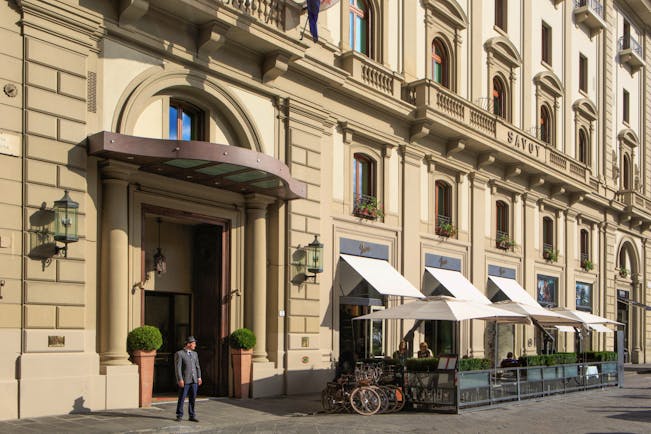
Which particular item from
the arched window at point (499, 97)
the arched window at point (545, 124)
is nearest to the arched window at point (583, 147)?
the arched window at point (545, 124)

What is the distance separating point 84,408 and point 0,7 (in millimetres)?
7265

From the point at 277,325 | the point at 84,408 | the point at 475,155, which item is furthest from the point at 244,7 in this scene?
the point at 475,155

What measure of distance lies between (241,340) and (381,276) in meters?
5.64

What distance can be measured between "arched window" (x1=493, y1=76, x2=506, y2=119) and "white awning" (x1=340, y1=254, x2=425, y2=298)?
34.6ft

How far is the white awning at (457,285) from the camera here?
83.9 feet

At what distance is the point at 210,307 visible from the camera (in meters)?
19.2

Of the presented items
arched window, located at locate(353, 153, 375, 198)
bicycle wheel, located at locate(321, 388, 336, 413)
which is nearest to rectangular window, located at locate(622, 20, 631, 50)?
arched window, located at locate(353, 153, 375, 198)

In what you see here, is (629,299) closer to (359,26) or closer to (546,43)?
(546,43)

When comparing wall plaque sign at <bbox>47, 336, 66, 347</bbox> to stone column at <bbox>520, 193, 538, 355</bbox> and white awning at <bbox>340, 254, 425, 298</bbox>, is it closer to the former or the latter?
white awning at <bbox>340, 254, 425, 298</bbox>

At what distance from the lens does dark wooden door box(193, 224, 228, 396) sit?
1894 centimetres

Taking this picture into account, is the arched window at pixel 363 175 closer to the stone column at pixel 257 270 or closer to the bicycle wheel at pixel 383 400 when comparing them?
the stone column at pixel 257 270

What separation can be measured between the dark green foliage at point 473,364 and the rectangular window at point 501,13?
16.8 meters

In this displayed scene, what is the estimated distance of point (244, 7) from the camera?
18625 mm

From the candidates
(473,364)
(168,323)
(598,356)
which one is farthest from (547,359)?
(168,323)
